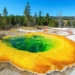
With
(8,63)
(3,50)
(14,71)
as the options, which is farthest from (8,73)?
(3,50)

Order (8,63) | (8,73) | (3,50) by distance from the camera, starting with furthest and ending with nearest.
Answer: (3,50)
(8,63)
(8,73)

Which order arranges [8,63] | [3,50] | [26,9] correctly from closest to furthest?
[8,63] → [3,50] → [26,9]

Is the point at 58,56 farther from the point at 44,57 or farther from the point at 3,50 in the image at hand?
the point at 3,50

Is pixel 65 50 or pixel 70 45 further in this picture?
pixel 70 45

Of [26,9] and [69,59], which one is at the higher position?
[26,9]

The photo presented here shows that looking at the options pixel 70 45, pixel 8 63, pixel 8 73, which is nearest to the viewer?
pixel 8 73

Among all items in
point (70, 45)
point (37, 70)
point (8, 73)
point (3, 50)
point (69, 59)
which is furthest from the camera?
point (70, 45)

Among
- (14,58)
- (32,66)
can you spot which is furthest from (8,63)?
(32,66)

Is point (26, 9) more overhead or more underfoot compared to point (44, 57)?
more overhead

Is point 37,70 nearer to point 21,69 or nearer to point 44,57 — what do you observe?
point 21,69
